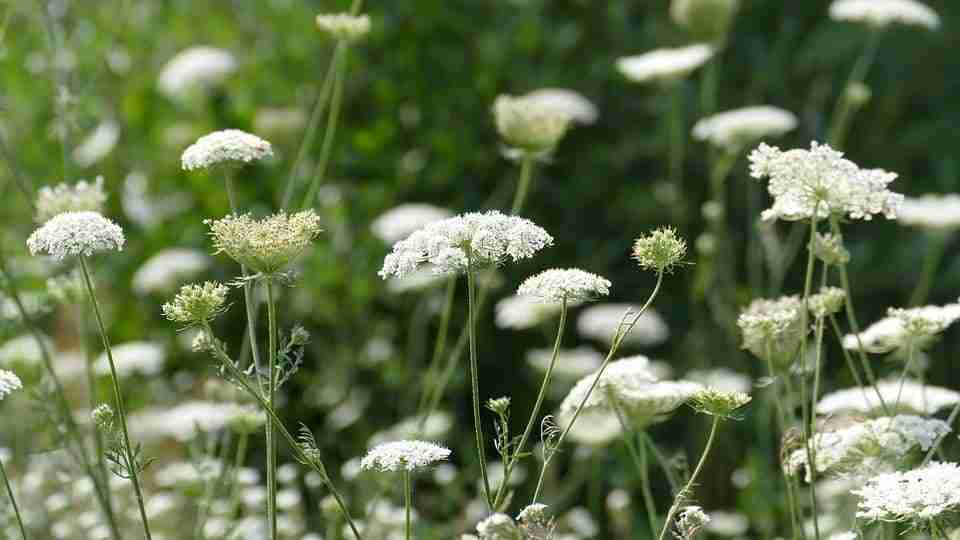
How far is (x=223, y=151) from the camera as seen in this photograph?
8.54 ft

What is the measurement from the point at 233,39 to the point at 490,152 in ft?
4.93

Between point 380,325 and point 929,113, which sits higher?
point 929,113

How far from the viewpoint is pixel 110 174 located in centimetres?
639

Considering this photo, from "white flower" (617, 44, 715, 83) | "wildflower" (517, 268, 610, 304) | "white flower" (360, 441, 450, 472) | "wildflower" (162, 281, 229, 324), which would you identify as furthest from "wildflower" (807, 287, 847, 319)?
"white flower" (617, 44, 715, 83)

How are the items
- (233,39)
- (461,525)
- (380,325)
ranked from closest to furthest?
(461,525), (380,325), (233,39)

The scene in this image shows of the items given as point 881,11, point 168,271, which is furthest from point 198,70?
point 881,11

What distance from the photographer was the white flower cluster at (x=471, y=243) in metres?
2.29

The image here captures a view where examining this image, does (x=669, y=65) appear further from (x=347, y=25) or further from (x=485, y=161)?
(x=485, y=161)

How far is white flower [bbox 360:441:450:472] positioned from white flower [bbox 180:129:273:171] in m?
0.64

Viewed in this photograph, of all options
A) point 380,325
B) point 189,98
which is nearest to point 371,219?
point 380,325

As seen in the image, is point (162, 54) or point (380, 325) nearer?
point (380, 325)

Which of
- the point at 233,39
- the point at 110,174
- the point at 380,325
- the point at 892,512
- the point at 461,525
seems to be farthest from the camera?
the point at 233,39

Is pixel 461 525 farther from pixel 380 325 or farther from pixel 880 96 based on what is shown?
pixel 880 96

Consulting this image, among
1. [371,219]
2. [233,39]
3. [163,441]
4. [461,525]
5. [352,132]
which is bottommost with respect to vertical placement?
[461,525]
